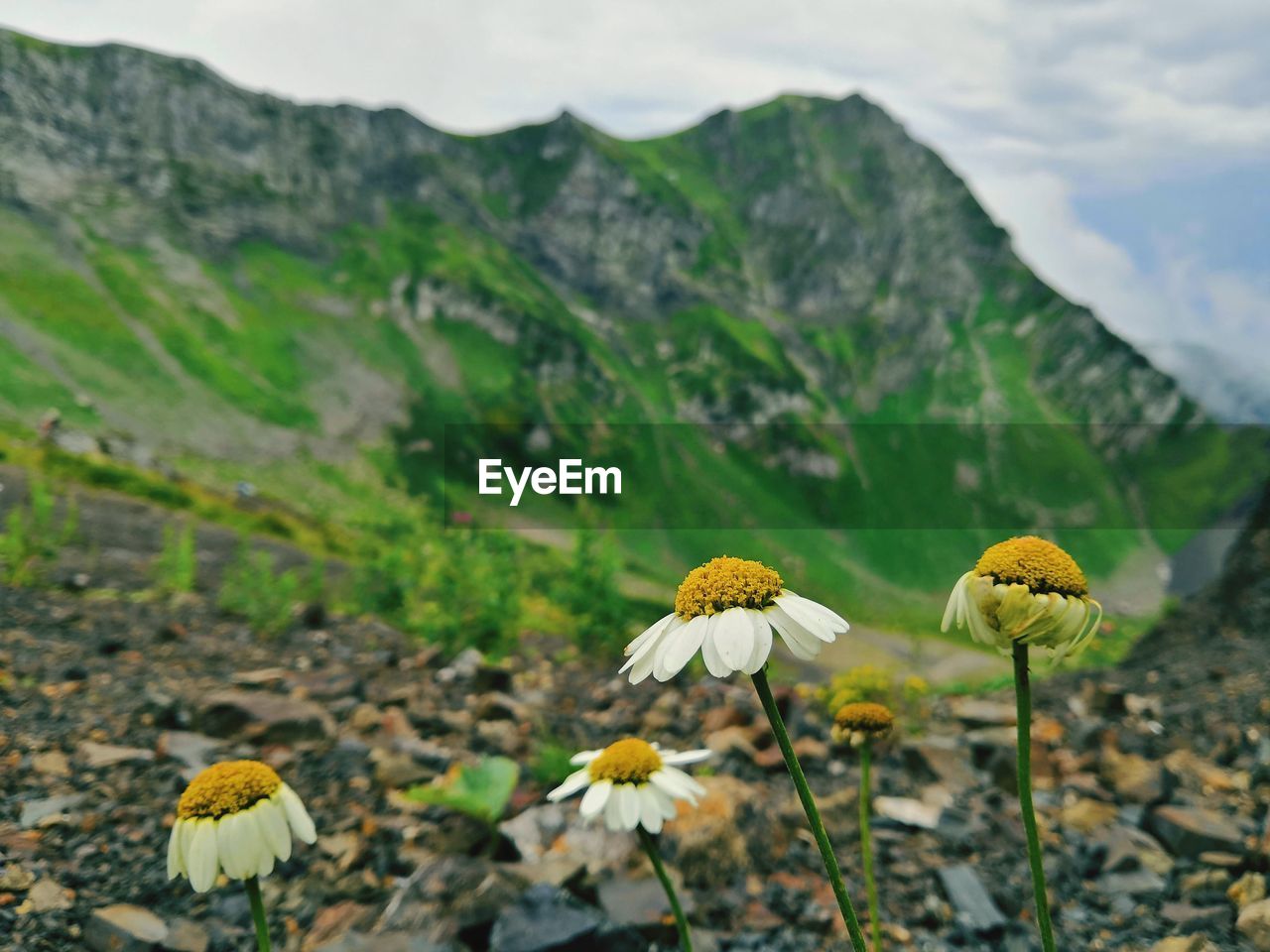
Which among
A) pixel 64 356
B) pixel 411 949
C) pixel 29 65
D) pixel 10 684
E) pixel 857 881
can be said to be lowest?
pixel 857 881

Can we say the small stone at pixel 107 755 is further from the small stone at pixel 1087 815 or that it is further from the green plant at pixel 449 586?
the small stone at pixel 1087 815

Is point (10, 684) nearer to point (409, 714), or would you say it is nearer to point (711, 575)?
point (409, 714)

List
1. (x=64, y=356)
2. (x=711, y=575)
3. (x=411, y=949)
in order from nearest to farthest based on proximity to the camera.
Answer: (x=711, y=575) < (x=411, y=949) < (x=64, y=356)

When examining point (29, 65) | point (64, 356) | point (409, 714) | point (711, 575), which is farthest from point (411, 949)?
point (29, 65)

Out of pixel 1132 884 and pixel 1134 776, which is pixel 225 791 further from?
pixel 1134 776

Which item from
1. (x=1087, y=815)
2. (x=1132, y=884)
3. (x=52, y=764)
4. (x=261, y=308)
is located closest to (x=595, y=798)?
(x=52, y=764)

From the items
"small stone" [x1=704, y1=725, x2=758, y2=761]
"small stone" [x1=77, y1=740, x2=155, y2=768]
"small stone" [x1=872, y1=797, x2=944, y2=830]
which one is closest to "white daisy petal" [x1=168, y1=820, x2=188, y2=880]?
"small stone" [x1=77, y1=740, x2=155, y2=768]

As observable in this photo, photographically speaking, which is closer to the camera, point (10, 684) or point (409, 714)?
point (10, 684)
